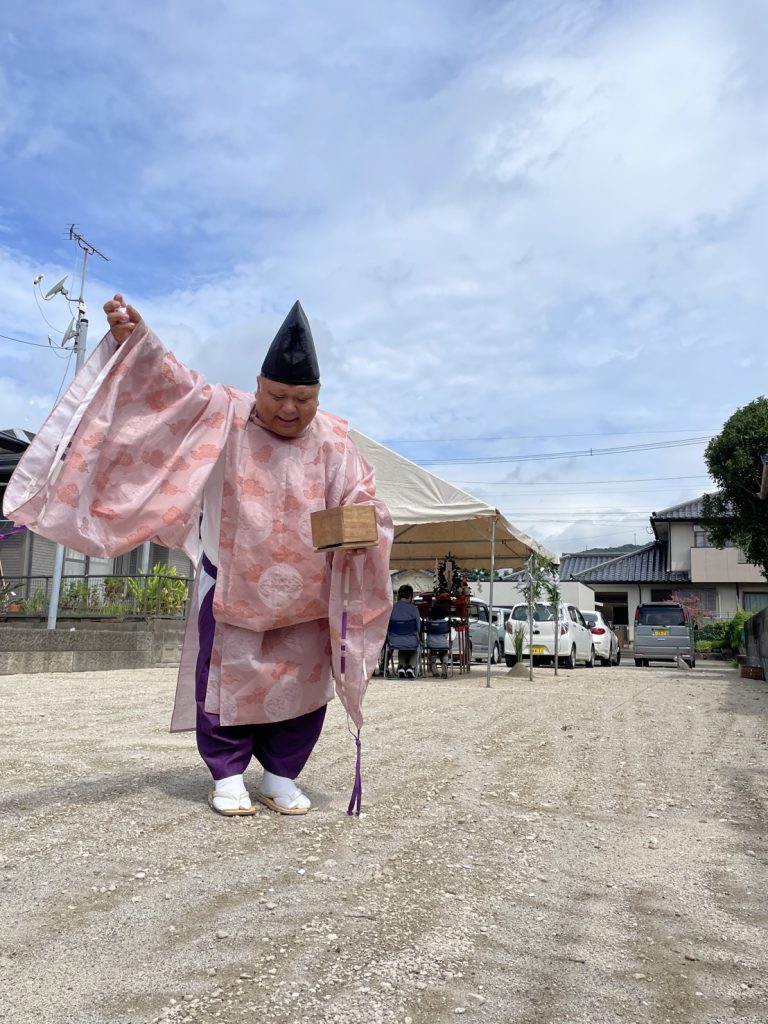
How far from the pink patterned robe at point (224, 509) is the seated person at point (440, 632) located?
9649mm

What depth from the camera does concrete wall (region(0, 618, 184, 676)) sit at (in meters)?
11.7

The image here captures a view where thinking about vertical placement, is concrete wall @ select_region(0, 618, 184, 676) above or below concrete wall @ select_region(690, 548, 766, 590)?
below

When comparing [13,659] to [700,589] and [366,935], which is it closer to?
[366,935]

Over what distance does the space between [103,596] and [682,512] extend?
28299 mm

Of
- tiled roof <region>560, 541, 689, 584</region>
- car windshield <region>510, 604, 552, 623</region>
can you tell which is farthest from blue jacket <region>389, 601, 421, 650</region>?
tiled roof <region>560, 541, 689, 584</region>

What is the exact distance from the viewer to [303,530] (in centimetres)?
346

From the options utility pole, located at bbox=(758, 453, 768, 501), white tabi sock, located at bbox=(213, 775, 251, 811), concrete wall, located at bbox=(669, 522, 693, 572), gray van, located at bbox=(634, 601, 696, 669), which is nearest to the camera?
white tabi sock, located at bbox=(213, 775, 251, 811)

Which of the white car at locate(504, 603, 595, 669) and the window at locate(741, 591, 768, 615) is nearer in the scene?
the white car at locate(504, 603, 595, 669)

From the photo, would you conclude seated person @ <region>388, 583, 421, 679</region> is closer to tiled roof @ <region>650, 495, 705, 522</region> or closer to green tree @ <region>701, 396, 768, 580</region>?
green tree @ <region>701, 396, 768, 580</region>

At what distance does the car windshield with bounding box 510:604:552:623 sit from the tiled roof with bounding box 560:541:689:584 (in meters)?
19.3

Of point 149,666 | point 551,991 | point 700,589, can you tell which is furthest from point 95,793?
point 700,589

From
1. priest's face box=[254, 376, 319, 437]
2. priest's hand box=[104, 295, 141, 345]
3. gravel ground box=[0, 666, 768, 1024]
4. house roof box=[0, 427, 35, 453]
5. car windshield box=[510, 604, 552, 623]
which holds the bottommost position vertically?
gravel ground box=[0, 666, 768, 1024]

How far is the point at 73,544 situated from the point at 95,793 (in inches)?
47.8

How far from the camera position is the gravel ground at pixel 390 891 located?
73.5 inches
